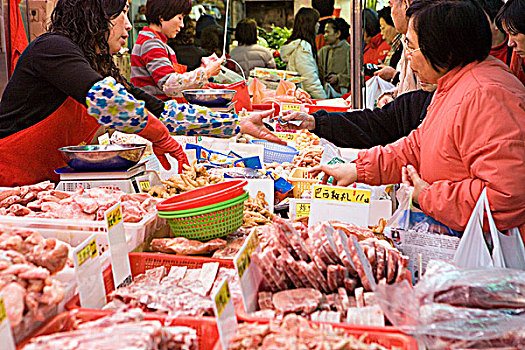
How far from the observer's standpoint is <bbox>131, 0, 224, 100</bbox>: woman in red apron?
4.71 meters

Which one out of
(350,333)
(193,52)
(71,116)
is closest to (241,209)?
(350,333)

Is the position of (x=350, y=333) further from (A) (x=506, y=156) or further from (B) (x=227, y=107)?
(B) (x=227, y=107)

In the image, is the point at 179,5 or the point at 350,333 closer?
the point at 350,333

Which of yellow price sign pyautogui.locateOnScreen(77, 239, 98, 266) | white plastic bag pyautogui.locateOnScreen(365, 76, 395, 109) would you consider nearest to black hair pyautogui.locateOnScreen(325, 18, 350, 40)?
white plastic bag pyautogui.locateOnScreen(365, 76, 395, 109)

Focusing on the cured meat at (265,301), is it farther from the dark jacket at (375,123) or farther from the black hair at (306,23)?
the black hair at (306,23)

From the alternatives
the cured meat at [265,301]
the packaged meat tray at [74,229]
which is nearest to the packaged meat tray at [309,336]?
the cured meat at [265,301]

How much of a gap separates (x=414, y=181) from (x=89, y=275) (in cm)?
129

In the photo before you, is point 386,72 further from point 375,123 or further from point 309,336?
point 309,336

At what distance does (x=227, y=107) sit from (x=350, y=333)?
2727mm

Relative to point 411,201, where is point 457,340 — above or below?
below

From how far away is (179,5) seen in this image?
15.6ft

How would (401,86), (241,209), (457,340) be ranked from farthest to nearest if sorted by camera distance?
(401,86) < (241,209) < (457,340)

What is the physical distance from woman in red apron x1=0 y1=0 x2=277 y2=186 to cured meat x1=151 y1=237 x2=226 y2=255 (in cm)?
83

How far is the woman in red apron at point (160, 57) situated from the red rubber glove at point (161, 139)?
1942 millimetres
